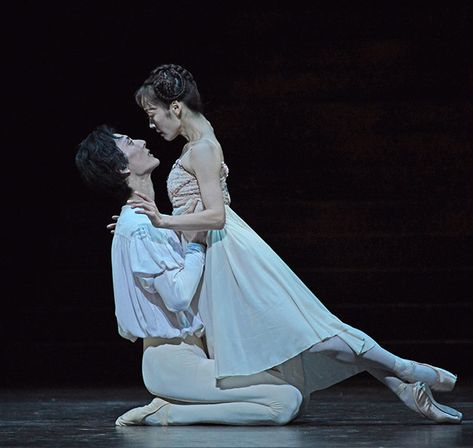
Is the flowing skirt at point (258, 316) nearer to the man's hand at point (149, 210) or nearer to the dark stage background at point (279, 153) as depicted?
the man's hand at point (149, 210)

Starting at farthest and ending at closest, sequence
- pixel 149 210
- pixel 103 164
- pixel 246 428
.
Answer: pixel 103 164, pixel 246 428, pixel 149 210

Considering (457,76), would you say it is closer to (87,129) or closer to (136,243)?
(87,129)

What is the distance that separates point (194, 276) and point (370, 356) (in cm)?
63

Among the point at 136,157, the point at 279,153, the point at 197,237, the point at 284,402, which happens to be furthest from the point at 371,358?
the point at 279,153

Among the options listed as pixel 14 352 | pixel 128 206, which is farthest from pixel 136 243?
pixel 14 352

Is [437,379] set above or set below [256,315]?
below

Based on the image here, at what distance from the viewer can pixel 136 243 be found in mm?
4043

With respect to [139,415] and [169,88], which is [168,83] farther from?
[139,415]

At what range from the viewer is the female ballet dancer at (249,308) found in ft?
13.0

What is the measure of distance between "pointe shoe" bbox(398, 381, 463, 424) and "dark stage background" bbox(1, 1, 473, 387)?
1909 mm

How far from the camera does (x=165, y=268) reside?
13.2 feet

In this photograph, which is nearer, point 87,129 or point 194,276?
point 194,276

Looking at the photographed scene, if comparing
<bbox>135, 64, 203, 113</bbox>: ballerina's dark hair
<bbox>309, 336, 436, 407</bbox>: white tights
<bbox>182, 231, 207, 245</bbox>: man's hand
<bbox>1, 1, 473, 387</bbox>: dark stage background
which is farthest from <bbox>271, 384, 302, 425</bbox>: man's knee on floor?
<bbox>1, 1, 473, 387</bbox>: dark stage background

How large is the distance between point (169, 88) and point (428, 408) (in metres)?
1.37
